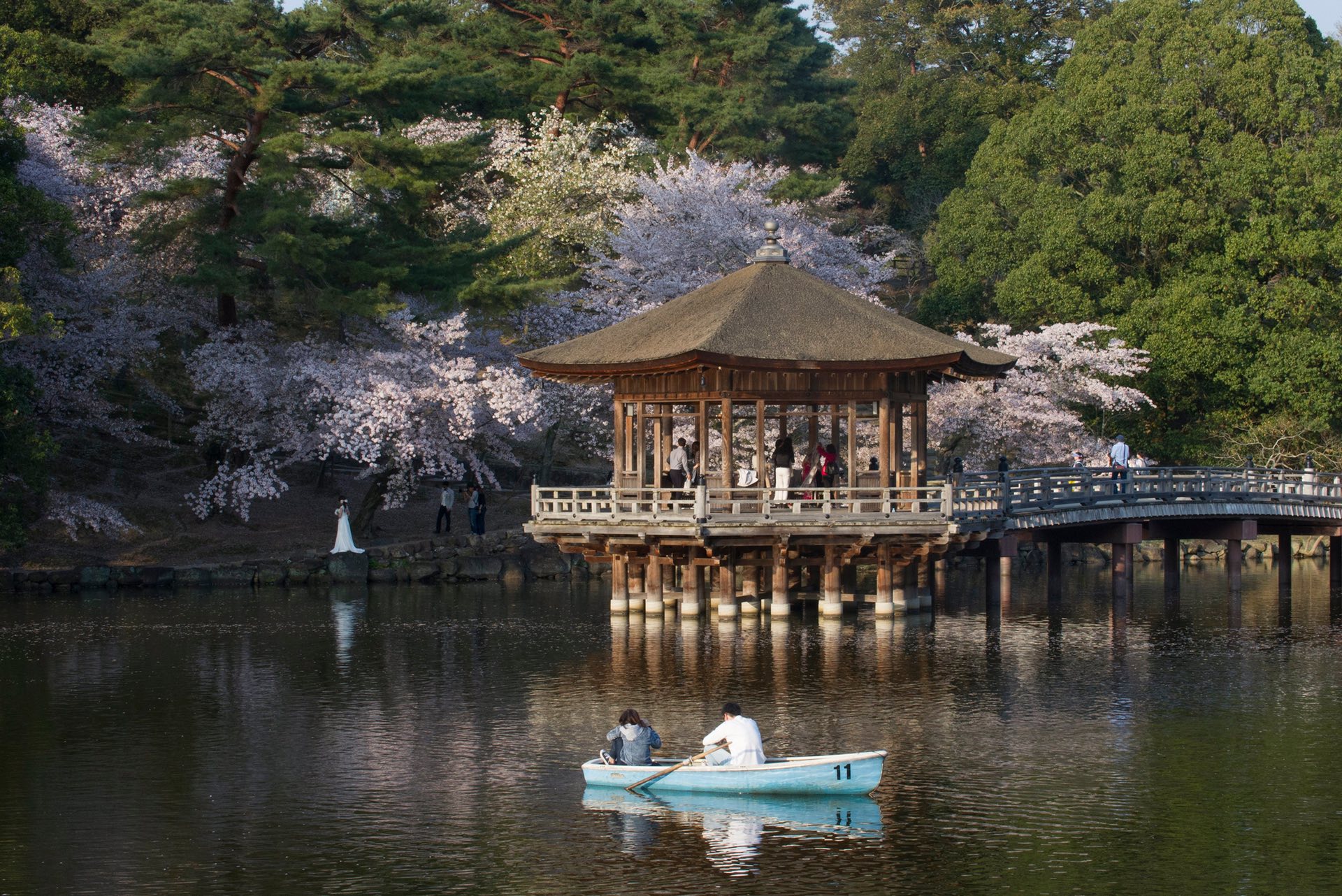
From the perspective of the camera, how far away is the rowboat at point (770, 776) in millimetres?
20422

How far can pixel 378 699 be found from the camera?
2781cm

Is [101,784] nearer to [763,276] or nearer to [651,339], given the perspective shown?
[651,339]

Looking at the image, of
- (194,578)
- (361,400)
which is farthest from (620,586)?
(194,578)

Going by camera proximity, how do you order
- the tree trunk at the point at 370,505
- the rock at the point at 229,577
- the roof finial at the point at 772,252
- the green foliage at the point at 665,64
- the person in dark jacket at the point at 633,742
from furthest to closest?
the green foliage at the point at 665,64
the tree trunk at the point at 370,505
the rock at the point at 229,577
the roof finial at the point at 772,252
the person in dark jacket at the point at 633,742

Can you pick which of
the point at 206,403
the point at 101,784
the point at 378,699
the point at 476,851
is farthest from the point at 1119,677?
the point at 206,403

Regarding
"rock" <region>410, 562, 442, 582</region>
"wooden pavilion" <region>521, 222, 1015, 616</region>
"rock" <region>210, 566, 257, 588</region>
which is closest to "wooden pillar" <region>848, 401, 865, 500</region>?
"wooden pavilion" <region>521, 222, 1015, 616</region>

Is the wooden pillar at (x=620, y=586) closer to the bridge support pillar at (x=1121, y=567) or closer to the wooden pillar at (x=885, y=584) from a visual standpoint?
the wooden pillar at (x=885, y=584)

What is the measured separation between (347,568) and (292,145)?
11.7 metres

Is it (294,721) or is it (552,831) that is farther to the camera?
(294,721)

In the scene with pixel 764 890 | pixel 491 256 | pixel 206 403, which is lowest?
pixel 764 890

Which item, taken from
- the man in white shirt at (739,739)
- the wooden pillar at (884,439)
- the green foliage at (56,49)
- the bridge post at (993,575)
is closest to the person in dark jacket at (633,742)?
the man in white shirt at (739,739)

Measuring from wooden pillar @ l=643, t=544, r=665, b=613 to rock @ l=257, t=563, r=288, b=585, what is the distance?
1283 cm

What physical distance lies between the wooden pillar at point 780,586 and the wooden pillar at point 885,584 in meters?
2.01

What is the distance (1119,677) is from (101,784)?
17283 millimetres
